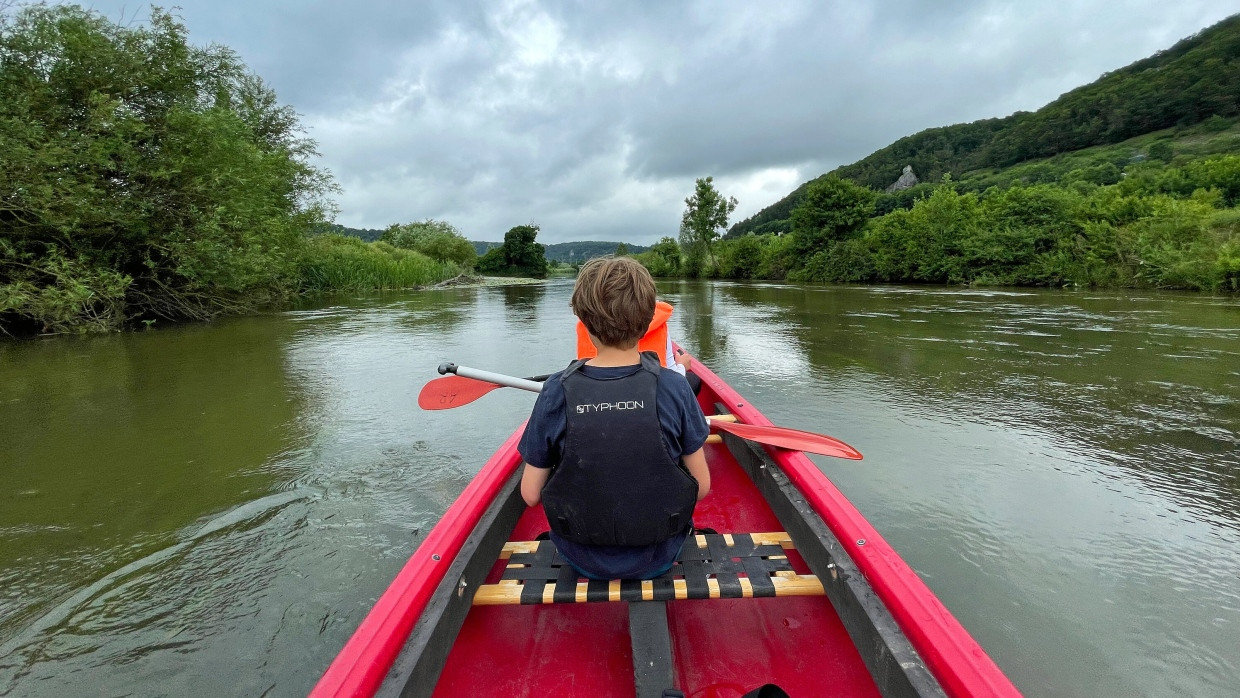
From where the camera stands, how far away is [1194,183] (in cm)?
1905

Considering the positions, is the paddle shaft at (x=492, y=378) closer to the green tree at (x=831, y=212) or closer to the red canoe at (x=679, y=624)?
the red canoe at (x=679, y=624)

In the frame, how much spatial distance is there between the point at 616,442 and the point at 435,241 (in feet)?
161

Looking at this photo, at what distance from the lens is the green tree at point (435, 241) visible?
47.2 meters

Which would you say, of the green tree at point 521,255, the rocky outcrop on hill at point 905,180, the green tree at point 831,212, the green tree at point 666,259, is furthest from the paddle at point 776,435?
the rocky outcrop on hill at point 905,180

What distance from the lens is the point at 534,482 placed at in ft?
5.04

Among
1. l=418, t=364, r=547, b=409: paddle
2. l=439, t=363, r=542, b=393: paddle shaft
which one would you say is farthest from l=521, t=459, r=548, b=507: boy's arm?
l=418, t=364, r=547, b=409: paddle

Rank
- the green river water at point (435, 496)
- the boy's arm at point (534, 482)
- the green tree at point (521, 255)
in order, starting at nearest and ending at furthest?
the boy's arm at point (534, 482) → the green river water at point (435, 496) → the green tree at point (521, 255)

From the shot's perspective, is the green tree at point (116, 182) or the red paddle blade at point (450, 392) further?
the green tree at point (116, 182)

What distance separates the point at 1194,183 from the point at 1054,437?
2305 cm

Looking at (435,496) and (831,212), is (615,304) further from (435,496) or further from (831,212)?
(831,212)

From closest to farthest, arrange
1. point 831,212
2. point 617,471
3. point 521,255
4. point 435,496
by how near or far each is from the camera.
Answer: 1. point 617,471
2. point 435,496
3. point 831,212
4. point 521,255

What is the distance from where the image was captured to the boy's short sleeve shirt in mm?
1426

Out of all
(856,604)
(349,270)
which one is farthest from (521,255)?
(856,604)

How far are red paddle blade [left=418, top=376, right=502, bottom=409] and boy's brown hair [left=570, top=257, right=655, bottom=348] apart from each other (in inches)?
78.8
